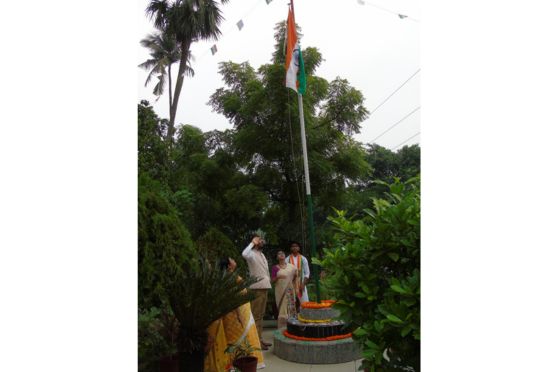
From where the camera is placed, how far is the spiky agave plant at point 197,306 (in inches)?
133

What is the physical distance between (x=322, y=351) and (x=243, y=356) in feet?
3.92

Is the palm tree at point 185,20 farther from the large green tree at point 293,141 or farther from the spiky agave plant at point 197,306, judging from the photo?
the spiky agave plant at point 197,306

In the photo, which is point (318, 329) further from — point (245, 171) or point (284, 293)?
point (245, 171)

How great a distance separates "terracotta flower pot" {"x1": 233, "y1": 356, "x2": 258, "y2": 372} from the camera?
3.76 metres

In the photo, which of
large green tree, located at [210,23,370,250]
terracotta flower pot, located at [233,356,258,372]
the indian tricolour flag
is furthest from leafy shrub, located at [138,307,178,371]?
large green tree, located at [210,23,370,250]

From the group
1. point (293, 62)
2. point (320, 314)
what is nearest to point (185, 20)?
point (293, 62)

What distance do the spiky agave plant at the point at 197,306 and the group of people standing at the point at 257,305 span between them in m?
0.19

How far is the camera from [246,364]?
375 cm

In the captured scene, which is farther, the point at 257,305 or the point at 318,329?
the point at 257,305

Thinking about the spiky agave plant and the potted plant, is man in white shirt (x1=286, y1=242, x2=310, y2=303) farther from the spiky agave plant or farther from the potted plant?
the spiky agave plant

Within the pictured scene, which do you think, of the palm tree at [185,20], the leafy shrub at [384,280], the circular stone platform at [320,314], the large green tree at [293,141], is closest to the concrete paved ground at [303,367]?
the circular stone platform at [320,314]

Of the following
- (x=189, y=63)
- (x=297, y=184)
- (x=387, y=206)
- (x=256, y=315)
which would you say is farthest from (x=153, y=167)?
(x=189, y=63)

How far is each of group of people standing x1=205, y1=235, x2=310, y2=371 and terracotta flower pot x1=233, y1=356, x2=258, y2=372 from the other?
19 centimetres

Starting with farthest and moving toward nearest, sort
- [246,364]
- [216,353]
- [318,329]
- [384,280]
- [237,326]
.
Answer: [318,329] → [237,326] → [216,353] → [246,364] → [384,280]
